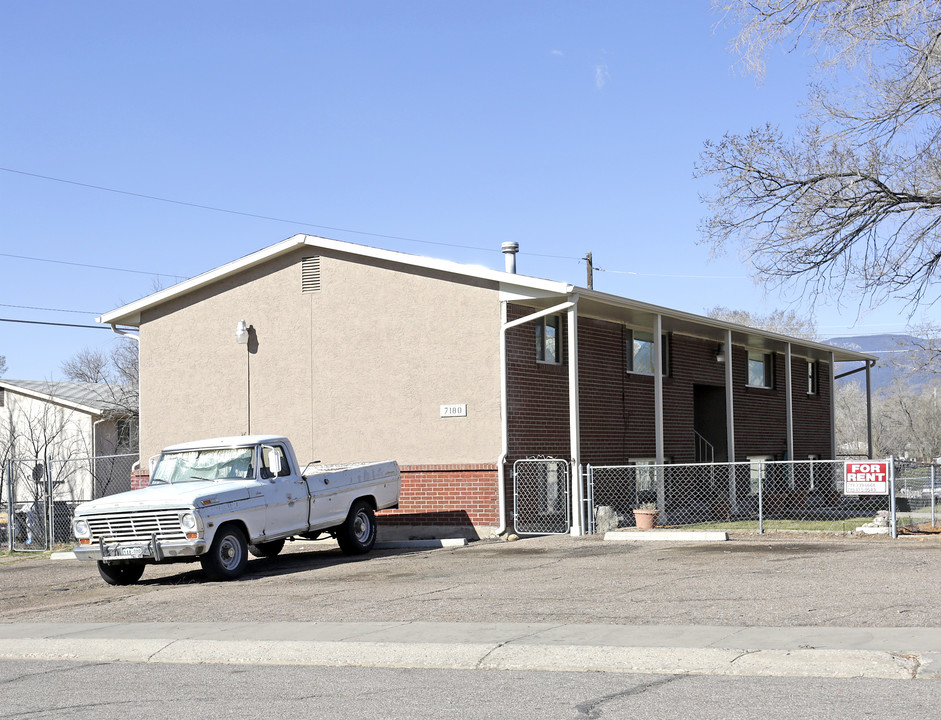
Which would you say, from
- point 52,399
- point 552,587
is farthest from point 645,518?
point 52,399

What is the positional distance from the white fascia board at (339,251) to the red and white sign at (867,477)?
564 centimetres

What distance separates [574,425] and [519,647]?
11.8 metres

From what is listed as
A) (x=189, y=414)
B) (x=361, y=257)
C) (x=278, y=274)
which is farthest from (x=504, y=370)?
(x=189, y=414)

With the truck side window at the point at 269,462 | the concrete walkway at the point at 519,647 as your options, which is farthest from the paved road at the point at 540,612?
the truck side window at the point at 269,462

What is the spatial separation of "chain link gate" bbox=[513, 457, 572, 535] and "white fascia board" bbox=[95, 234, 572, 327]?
124 inches

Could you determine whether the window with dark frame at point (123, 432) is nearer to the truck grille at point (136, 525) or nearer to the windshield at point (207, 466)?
the windshield at point (207, 466)

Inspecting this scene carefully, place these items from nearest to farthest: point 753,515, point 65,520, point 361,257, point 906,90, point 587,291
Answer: point 906,90, point 587,291, point 361,257, point 753,515, point 65,520

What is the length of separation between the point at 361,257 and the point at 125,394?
2085 centimetres

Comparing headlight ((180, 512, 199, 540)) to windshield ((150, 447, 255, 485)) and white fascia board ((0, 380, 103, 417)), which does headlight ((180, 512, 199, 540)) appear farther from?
white fascia board ((0, 380, 103, 417))

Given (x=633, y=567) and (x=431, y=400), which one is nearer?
(x=633, y=567)

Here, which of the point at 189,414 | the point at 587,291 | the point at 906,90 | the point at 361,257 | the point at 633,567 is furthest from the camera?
the point at 189,414

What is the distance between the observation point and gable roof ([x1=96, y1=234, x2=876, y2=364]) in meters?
20.6

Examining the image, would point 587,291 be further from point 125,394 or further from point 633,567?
point 125,394

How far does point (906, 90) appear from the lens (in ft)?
53.9
